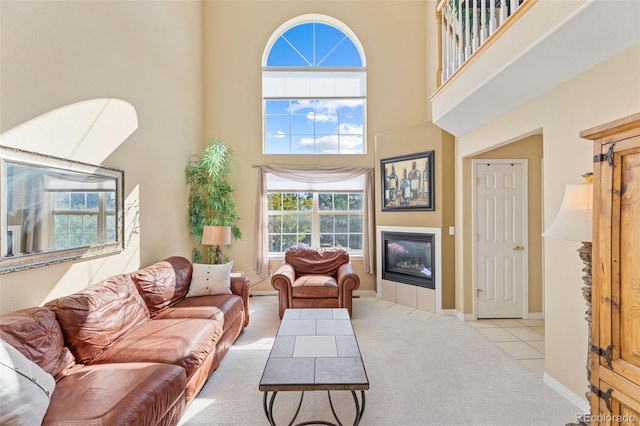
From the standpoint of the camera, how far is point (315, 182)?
5316 millimetres

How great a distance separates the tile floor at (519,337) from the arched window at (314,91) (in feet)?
11.1

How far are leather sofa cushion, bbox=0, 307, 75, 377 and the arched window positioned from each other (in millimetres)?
4095

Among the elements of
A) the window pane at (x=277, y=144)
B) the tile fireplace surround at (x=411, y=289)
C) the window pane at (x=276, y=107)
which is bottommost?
the tile fireplace surround at (x=411, y=289)

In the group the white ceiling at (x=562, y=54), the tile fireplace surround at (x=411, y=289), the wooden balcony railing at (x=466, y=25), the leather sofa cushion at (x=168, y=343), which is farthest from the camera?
the tile fireplace surround at (x=411, y=289)

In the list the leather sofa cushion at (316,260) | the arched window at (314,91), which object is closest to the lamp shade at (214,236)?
the leather sofa cushion at (316,260)

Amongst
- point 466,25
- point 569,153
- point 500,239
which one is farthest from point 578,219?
point 500,239

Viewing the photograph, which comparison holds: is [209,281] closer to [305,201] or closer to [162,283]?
[162,283]

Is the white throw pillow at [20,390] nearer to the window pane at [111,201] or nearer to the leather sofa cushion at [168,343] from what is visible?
the leather sofa cushion at [168,343]

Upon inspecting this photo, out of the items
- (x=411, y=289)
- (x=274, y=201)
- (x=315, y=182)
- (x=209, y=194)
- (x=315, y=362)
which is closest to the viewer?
(x=315, y=362)

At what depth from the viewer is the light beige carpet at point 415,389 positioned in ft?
7.03

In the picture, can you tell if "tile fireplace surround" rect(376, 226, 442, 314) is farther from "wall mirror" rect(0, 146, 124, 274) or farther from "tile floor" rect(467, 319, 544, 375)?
"wall mirror" rect(0, 146, 124, 274)

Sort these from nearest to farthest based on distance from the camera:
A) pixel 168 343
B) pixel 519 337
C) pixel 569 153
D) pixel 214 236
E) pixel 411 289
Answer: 1. pixel 168 343
2. pixel 569 153
3. pixel 519 337
4. pixel 214 236
5. pixel 411 289

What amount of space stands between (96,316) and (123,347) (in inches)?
11.5

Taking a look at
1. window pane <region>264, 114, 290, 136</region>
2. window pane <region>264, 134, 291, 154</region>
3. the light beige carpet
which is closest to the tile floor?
the light beige carpet
